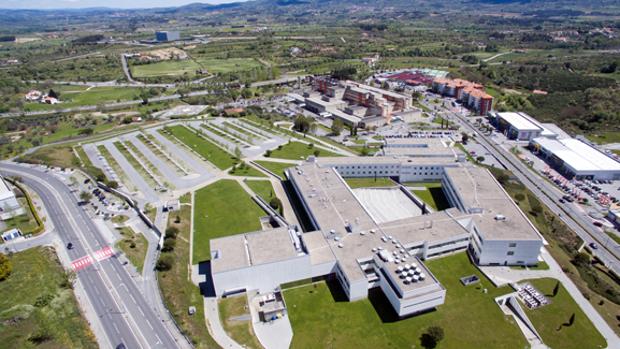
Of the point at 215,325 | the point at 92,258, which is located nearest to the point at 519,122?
the point at 215,325

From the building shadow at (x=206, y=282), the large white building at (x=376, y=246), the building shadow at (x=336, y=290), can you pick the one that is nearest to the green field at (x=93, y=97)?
the building shadow at (x=206, y=282)

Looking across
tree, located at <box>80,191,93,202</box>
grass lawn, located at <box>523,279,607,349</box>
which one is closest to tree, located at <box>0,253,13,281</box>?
tree, located at <box>80,191,93,202</box>

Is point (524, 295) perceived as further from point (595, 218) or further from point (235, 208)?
point (235, 208)

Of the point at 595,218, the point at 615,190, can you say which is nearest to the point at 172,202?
the point at 595,218

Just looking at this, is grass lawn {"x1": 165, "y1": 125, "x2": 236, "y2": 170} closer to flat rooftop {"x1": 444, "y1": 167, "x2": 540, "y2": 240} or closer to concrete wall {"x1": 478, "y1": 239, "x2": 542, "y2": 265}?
flat rooftop {"x1": 444, "y1": 167, "x2": 540, "y2": 240}

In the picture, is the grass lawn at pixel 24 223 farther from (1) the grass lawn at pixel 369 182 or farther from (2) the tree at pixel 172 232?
(1) the grass lawn at pixel 369 182

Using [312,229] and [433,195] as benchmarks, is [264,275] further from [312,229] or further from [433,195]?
[433,195]
